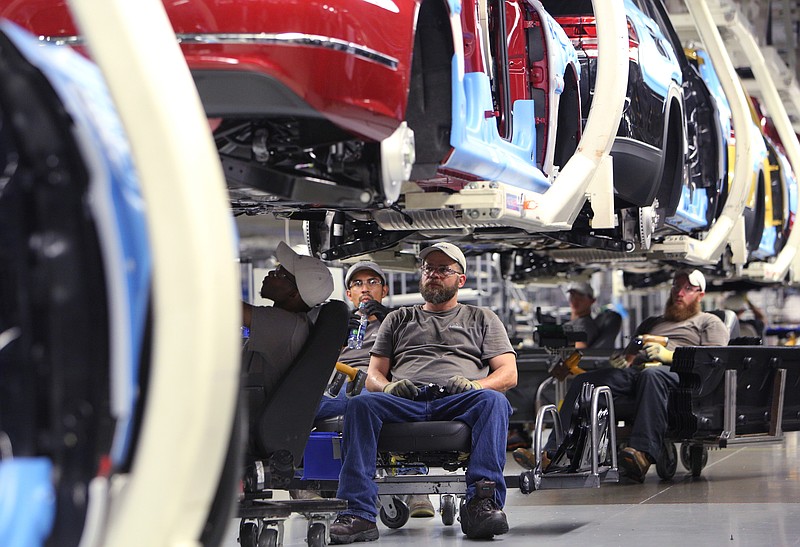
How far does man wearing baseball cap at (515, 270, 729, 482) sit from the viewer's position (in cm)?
863

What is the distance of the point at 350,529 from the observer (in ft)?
20.2

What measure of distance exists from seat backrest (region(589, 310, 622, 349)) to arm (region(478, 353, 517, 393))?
19.4 ft

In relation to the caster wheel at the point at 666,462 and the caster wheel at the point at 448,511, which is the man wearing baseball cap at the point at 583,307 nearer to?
the caster wheel at the point at 666,462

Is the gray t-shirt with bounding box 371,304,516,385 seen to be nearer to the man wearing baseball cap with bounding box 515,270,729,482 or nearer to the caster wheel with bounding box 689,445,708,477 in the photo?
the man wearing baseball cap with bounding box 515,270,729,482

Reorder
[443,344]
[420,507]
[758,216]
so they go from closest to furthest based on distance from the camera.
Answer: [443,344], [420,507], [758,216]

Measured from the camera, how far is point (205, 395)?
1979 mm

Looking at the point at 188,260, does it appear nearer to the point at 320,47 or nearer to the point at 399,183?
the point at 320,47

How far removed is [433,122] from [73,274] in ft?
8.37

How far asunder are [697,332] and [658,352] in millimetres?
538

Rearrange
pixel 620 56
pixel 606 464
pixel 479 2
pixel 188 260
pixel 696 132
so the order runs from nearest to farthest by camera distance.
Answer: pixel 188 260
pixel 479 2
pixel 620 56
pixel 606 464
pixel 696 132

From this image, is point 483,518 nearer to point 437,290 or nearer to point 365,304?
point 437,290

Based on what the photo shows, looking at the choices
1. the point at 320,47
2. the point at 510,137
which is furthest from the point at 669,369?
the point at 320,47

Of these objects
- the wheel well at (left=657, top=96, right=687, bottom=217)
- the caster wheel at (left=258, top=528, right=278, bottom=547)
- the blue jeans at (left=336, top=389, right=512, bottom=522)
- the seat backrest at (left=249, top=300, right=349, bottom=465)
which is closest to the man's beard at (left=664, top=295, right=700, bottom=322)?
the wheel well at (left=657, top=96, right=687, bottom=217)

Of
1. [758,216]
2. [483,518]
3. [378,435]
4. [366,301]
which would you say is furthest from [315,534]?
[758,216]
